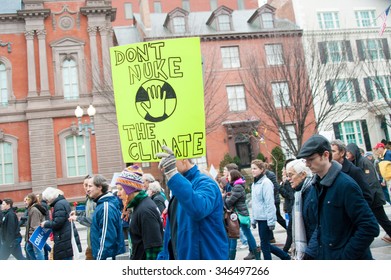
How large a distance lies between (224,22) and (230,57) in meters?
2.48

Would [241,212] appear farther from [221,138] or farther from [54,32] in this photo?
[54,32]

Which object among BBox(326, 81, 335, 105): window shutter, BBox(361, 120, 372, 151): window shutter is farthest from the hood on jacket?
BBox(326, 81, 335, 105): window shutter

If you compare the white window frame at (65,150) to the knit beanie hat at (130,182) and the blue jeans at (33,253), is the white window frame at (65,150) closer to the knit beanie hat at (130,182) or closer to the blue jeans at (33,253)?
the blue jeans at (33,253)

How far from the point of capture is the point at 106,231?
351cm

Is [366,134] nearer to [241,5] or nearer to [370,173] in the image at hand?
[370,173]

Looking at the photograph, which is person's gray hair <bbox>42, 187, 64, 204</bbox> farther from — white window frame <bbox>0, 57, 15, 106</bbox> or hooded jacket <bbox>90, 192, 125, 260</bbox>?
white window frame <bbox>0, 57, 15, 106</bbox>

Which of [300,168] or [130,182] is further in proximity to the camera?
[300,168]

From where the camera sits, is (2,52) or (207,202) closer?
(207,202)

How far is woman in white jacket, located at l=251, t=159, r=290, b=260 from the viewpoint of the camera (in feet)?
17.2

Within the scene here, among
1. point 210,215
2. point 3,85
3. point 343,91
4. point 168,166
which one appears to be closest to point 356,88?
point 343,91

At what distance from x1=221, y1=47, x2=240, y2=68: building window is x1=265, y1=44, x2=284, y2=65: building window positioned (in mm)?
1168

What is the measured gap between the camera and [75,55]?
1825 centimetres

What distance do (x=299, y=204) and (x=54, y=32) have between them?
1710 centimetres

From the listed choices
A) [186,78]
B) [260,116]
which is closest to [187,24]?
[260,116]
